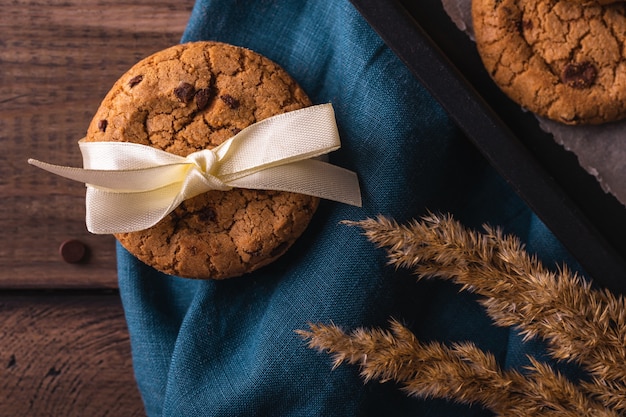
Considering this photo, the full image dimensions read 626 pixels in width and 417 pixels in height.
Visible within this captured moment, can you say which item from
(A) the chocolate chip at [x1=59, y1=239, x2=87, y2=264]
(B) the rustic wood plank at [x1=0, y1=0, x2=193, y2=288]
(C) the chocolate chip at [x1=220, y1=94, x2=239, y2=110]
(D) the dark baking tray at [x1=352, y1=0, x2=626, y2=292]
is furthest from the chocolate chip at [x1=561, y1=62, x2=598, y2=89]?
(A) the chocolate chip at [x1=59, y1=239, x2=87, y2=264]

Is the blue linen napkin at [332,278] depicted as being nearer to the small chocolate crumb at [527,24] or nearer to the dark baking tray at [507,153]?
the dark baking tray at [507,153]

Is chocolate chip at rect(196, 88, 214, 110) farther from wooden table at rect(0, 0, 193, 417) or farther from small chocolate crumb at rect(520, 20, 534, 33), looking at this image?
small chocolate crumb at rect(520, 20, 534, 33)

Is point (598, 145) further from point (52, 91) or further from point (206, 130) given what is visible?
point (52, 91)

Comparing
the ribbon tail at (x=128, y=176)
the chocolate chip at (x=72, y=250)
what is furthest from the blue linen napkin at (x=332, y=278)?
the ribbon tail at (x=128, y=176)

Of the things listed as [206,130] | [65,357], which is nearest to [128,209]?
[206,130]

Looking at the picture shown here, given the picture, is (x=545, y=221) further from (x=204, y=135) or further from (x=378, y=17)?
(x=204, y=135)

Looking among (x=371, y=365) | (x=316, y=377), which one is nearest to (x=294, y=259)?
(x=316, y=377)
